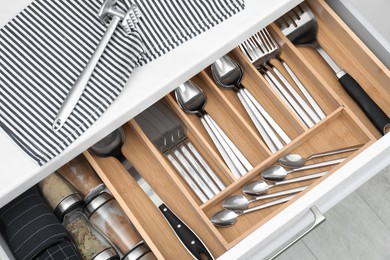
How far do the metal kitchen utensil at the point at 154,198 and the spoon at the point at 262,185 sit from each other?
0.41ft

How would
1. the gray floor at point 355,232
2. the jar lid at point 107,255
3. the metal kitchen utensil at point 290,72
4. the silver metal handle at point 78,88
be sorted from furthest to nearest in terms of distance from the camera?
the gray floor at point 355,232, the metal kitchen utensil at point 290,72, the jar lid at point 107,255, the silver metal handle at point 78,88

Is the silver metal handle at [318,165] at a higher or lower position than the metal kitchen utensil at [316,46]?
lower

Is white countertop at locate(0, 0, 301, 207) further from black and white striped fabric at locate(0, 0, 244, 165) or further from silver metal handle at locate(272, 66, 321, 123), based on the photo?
silver metal handle at locate(272, 66, 321, 123)

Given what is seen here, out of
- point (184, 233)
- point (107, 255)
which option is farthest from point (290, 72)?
point (107, 255)

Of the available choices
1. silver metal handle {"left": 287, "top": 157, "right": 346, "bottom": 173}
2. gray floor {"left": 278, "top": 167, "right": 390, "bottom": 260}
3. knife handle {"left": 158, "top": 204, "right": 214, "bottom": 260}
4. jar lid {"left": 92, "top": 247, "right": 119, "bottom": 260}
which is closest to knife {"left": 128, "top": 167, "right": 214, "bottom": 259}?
knife handle {"left": 158, "top": 204, "right": 214, "bottom": 260}

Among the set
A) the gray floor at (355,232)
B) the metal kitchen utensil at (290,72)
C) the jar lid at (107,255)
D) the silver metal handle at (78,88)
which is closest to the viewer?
the silver metal handle at (78,88)

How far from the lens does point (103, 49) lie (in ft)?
2.81

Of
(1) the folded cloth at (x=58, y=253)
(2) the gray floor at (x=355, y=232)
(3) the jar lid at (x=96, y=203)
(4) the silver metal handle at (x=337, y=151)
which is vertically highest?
(3) the jar lid at (x=96, y=203)

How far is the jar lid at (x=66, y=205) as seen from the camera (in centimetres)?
96

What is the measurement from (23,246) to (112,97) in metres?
0.28

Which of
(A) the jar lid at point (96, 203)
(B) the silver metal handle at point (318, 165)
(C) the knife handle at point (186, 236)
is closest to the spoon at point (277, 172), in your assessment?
(B) the silver metal handle at point (318, 165)

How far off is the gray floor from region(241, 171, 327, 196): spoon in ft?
1.45

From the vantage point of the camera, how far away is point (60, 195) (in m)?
0.97

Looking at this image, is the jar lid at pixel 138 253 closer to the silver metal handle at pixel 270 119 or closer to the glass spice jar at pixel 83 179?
the glass spice jar at pixel 83 179
